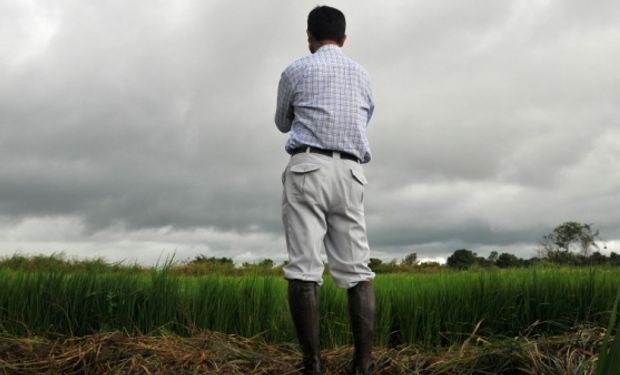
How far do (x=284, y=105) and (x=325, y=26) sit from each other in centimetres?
59

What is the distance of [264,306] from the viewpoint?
5297 mm

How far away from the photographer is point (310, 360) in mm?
3578

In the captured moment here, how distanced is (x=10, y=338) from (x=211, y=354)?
69.2 inches

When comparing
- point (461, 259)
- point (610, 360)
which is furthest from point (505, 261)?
point (610, 360)

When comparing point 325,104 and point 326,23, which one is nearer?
point 325,104

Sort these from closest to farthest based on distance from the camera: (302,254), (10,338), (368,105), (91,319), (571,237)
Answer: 1. (302,254)
2. (368,105)
3. (10,338)
4. (91,319)
5. (571,237)

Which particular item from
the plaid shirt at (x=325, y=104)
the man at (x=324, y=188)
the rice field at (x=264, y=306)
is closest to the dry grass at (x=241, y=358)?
the man at (x=324, y=188)

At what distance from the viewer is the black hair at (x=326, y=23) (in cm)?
395

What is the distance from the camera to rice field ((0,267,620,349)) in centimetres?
499

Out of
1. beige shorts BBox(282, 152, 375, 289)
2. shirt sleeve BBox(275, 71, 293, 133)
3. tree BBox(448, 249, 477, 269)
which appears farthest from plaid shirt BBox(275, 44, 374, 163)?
tree BBox(448, 249, 477, 269)

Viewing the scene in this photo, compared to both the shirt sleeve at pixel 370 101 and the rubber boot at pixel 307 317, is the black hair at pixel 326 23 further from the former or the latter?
the rubber boot at pixel 307 317

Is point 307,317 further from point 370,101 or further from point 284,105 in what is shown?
point 370,101

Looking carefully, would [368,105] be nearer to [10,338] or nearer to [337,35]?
[337,35]

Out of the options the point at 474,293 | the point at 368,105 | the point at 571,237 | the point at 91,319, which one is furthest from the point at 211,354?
the point at 571,237
